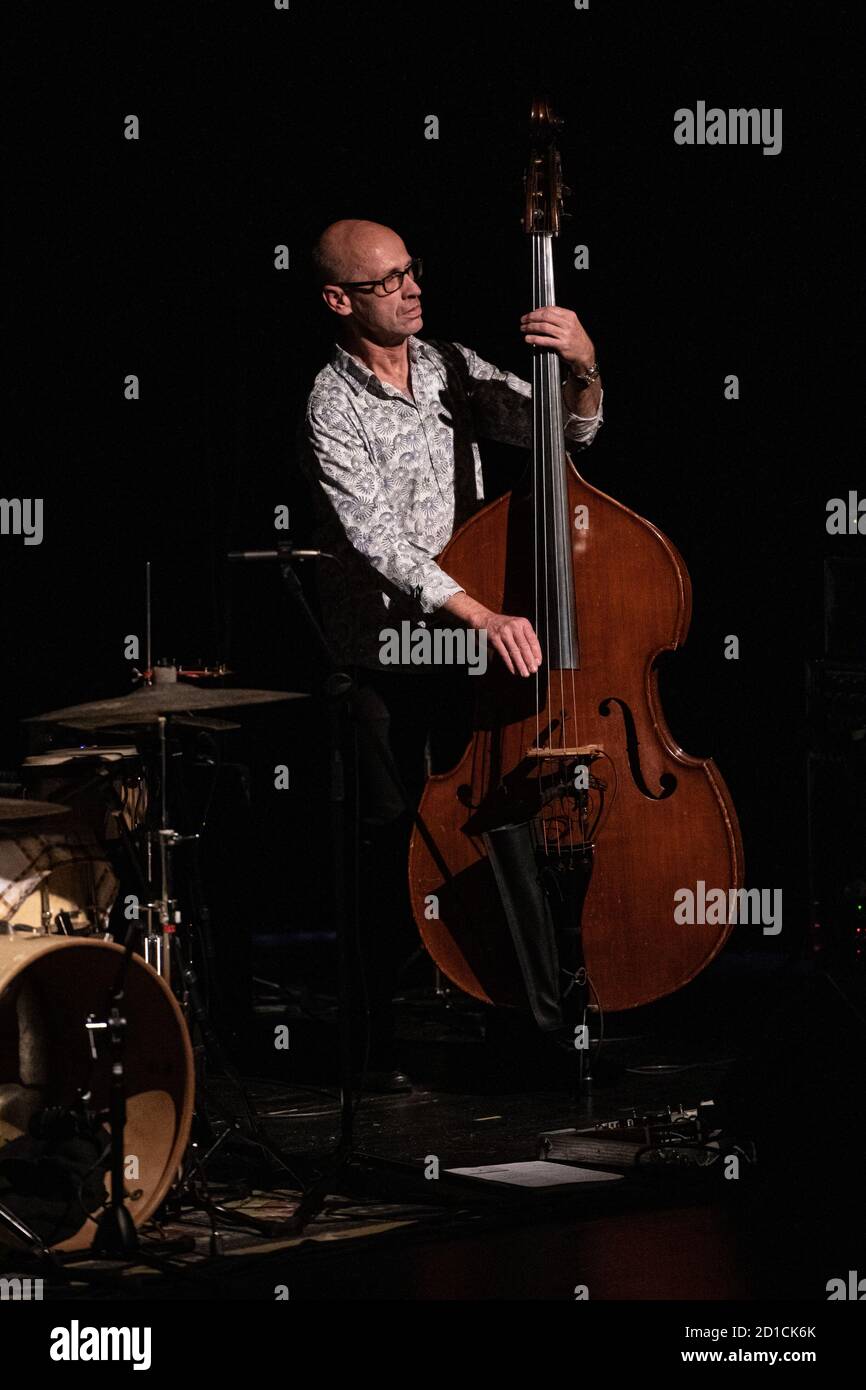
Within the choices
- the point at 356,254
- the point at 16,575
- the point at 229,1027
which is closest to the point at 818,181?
the point at 356,254

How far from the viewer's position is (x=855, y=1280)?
2.85 m

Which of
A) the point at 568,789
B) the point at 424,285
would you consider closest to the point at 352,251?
the point at 424,285

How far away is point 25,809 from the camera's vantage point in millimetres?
3203

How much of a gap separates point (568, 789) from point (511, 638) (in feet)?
1.10

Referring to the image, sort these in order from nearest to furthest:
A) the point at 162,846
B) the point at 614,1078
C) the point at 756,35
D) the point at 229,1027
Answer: the point at 162,846 < the point at 614,1078 < the point at 229,1027 < the point at 756,35

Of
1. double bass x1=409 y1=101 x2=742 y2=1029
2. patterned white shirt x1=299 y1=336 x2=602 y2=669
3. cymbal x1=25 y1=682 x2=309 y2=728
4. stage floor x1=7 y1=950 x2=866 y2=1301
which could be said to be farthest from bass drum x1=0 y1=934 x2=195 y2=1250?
patterned white shirt x1=299 y1=336 x2=602 y2=669

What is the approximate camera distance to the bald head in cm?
443

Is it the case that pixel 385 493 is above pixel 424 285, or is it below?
below

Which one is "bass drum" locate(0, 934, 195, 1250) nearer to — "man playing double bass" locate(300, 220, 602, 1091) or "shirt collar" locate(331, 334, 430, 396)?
"man playing double bass" locate(300, 220, 602, 1091)

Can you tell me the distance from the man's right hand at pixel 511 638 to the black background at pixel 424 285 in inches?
62.9

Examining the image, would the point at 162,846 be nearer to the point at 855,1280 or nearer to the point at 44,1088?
the point at 44,1088

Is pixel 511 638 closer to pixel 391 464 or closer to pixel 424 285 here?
pixel 391 464

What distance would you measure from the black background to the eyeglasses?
1.05 m

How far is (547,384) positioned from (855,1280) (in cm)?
204
